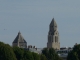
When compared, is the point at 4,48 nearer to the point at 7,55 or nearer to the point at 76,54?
the point at 7,55

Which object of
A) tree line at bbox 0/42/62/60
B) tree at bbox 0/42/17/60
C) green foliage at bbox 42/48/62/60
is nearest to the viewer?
tree at bbox 0/42/17/60

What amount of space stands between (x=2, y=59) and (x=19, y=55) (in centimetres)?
925

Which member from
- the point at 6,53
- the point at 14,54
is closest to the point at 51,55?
the point at 14,54

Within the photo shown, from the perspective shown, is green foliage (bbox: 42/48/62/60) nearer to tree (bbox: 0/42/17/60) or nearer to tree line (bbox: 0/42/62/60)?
tree line (bbox: 0/42/62/60)

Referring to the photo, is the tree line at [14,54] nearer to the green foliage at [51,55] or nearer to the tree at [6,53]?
the tree at [6,53]

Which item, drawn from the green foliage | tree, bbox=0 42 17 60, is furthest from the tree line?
the green foliage

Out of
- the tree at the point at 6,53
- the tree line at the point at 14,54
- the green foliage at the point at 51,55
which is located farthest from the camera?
the green foliage at the point at 51,55

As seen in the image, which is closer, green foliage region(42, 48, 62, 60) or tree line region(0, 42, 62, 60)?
tree line region(0, 42, 62, 60)

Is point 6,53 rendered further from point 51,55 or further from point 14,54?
point 51,55

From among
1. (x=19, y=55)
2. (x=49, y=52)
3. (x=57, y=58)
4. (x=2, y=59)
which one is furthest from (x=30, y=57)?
(x=49, y=52)

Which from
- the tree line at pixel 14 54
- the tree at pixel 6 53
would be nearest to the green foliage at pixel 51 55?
the tree line at pixel 14 54

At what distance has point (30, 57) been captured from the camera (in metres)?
128

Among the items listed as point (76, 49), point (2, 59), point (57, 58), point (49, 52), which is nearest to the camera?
point (2, 59)

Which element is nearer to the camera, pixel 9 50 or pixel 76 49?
pixel 9 50
